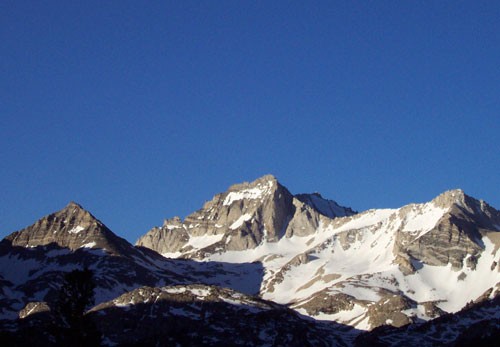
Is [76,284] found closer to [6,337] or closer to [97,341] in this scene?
[97,341]

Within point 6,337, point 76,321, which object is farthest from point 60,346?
point 6,337

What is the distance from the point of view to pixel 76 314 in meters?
137

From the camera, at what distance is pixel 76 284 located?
13950cm

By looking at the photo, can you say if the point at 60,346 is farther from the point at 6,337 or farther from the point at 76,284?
the point at 6,337

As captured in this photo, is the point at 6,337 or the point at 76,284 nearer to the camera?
the point at 76,284

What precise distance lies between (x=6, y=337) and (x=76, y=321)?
3604 cm

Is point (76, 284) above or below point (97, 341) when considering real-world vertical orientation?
above

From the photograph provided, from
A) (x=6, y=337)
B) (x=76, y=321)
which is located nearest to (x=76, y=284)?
(x=76, y=321)

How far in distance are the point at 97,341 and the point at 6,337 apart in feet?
125

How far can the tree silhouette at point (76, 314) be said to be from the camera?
134375 mm

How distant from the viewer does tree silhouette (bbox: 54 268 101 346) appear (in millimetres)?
134375

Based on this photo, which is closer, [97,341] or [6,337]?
[97,341]

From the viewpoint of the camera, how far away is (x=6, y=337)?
16625 cm

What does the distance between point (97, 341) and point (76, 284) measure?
31.9 feet
